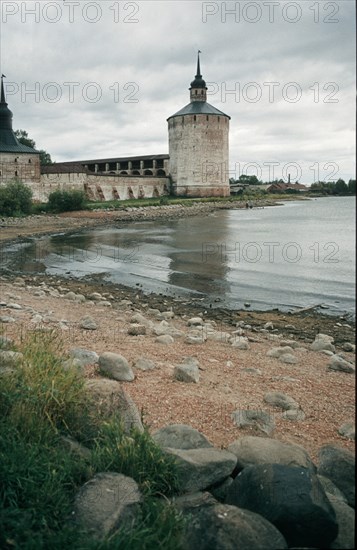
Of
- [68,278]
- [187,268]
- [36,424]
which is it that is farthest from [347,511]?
[187,268]

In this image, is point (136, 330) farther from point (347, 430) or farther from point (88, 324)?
point (347, 430)

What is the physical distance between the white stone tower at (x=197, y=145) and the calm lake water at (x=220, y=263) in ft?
120

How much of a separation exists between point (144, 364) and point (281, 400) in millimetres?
1463

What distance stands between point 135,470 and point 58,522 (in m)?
0.53

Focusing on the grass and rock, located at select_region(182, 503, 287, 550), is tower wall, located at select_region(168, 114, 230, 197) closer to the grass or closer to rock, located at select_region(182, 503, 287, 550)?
the grass

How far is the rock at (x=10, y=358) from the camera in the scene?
3852mm

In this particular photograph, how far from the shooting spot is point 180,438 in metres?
3.37

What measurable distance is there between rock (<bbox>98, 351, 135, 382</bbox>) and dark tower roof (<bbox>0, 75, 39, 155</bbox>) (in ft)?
157

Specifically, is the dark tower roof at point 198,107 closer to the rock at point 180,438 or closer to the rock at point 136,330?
the rock at point 136,330

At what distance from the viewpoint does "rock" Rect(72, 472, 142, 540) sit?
2.38m

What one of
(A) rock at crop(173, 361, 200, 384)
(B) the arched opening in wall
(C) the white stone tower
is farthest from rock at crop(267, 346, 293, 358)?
(C) the white stone tower

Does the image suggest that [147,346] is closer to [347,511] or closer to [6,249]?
[347,511]

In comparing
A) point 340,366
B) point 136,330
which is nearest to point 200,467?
point 340,366

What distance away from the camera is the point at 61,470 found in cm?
269
